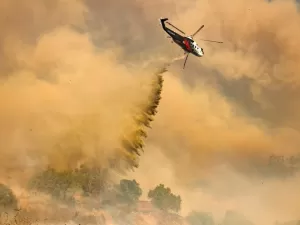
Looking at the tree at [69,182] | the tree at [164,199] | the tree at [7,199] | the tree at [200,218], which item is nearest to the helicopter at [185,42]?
the tree at [164,199]

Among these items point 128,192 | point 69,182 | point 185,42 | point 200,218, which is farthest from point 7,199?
point 185,42

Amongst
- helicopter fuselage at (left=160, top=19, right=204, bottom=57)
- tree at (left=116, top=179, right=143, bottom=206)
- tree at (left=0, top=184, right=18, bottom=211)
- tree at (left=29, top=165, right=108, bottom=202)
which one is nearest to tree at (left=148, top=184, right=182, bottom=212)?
tree at (left=116, top=179, right=143, bottom=206)

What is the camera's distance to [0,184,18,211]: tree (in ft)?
31.9

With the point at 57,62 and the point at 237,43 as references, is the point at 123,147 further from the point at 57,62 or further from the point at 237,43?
the point at 237,43

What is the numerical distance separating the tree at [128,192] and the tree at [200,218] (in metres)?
1.27

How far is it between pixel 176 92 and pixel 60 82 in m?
2.58

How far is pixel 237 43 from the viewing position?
11.8 m

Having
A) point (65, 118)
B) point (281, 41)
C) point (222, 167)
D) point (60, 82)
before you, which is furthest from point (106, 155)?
point (281, 41)

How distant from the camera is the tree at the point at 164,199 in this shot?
10875mm

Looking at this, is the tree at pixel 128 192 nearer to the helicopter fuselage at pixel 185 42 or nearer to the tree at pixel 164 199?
the tree at pixel 164 199

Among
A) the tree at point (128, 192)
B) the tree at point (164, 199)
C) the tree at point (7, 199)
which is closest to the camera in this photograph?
the tree at point (7, 199)

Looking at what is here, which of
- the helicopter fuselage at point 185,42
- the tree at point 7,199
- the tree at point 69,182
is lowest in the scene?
the tree at point 7,199

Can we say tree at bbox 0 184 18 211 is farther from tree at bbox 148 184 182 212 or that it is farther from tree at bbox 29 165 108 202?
tree at bbox 148 184 182 212

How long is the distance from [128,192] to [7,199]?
2472 millimetres
